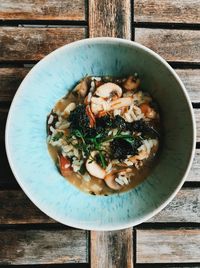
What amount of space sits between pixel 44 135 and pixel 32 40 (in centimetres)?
25

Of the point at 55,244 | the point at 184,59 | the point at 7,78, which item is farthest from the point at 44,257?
the point at 184,59

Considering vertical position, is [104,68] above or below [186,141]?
above

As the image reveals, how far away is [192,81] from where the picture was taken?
1192mm

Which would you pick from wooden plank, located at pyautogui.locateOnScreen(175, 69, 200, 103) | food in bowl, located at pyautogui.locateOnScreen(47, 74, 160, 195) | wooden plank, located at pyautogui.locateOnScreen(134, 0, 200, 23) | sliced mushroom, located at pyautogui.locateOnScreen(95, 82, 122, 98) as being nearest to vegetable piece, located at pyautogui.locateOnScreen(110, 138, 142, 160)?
food in bowl, located at pyautogui.locateOnScreen(47, 74, 160, 195)

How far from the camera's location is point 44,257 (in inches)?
46.9

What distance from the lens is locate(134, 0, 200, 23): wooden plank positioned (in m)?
1.19

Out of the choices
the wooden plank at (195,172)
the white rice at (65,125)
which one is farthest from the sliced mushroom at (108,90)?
the wooden plank at (195,172)

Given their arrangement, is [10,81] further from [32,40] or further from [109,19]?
[109,19]

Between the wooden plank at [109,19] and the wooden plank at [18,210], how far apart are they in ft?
1.47

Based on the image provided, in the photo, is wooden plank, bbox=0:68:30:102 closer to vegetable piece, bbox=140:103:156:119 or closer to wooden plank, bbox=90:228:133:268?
vegetable piece, bbox=140:103:156:119

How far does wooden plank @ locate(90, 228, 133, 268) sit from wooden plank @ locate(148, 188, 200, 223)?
0.28ft

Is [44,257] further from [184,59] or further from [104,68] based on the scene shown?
[184,59]

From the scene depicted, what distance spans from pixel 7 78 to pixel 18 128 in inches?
6.6

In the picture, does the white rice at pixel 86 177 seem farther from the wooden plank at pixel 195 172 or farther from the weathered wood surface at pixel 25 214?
the wooden plank at pixel 195 172
